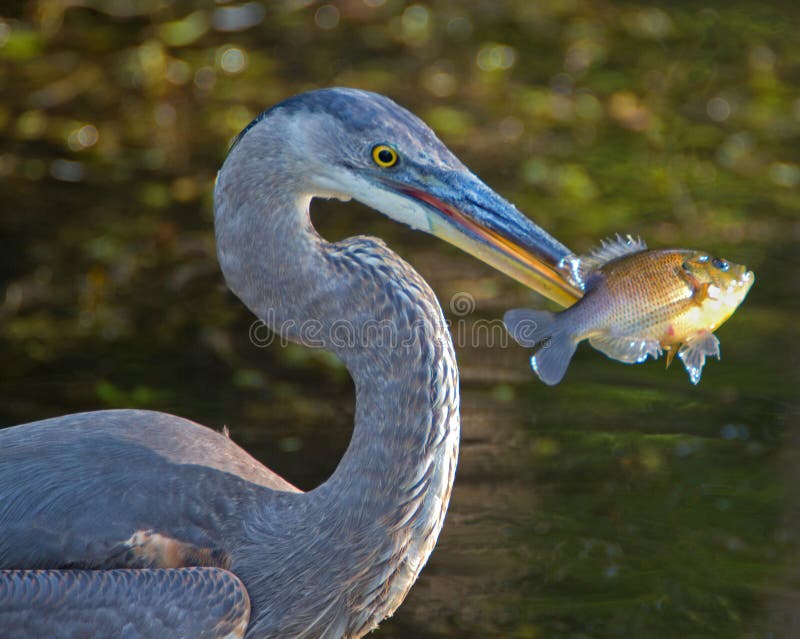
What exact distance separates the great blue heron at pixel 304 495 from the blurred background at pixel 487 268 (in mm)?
1014

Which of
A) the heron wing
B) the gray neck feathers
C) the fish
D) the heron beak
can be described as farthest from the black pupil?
the heron wing

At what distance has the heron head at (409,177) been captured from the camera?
3.89 m

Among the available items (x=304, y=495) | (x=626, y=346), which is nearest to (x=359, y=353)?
(x=304, y=495)

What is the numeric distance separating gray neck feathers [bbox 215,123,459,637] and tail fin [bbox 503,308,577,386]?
25 cm

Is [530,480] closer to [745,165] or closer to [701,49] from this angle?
[745,165]

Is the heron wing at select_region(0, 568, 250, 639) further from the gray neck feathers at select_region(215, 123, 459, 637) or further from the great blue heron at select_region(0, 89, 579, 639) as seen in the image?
the gray neck feathers at select_region(215, 123, 459, 637)

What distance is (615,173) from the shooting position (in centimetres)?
912

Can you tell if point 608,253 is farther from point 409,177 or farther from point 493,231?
point 409,177

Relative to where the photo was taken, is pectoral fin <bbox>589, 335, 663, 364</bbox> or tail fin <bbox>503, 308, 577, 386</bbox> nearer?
tail fin <bbox>503, 308, 577, 386</bbox>

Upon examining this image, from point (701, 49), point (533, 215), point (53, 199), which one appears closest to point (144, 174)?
point (53, 199)

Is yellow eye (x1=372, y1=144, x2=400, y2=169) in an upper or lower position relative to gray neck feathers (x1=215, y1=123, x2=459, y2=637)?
upper

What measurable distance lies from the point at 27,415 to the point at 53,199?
254cm

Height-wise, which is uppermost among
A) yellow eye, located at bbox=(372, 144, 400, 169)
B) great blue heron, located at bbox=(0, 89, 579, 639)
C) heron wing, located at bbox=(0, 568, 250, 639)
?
yellow eye, located at bbox=(372, 144, 400, 169)

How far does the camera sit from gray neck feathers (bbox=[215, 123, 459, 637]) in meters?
3.97
